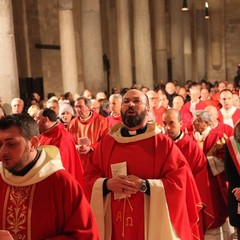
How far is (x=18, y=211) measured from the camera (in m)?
3.23

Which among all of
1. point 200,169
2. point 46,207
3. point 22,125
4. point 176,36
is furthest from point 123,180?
point 176,36

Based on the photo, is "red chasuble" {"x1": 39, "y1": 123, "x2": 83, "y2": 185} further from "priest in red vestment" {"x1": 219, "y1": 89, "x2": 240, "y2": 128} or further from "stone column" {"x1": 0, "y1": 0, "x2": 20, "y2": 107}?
"stone column" {"x1": 0, "y1": 0, "x2": 20, "y2": 107}

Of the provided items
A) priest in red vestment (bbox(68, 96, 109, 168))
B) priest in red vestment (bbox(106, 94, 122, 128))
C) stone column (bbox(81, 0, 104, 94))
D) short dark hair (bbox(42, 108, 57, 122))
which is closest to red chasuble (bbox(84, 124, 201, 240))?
short dark hair (bbox(42, 108, 57, 122))

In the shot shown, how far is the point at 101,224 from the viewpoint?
4598mm

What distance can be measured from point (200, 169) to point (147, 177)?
1.58 meters

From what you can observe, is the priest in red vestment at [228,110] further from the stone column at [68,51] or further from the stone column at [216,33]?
the stone column at [216,33]

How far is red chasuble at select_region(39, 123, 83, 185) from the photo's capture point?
21.7 ft

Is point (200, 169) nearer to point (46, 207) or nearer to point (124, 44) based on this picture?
point (46, 207)

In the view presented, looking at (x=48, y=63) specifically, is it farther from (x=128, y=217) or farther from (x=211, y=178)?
(x=128, y=217)

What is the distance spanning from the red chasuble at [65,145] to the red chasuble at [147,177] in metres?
1.97

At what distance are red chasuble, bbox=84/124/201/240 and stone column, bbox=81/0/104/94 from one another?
12.0m

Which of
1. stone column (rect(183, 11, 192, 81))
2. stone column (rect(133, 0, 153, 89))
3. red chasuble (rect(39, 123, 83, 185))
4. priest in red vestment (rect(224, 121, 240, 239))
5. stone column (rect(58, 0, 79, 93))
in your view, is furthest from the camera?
stone column (rect(183, 11, 192, 81))

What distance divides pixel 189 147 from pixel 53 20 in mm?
18386

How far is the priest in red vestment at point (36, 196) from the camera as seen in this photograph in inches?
124
